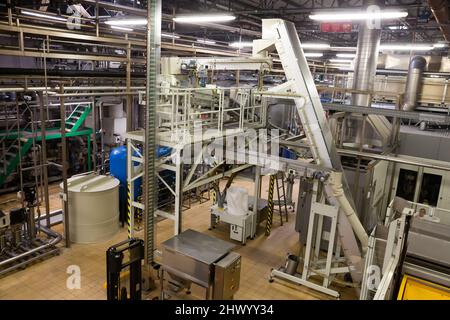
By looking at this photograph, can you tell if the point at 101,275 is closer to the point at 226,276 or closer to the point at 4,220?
the point at 4,220

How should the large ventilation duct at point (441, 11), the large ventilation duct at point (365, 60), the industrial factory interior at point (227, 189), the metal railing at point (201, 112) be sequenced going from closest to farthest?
the industrial factory interior at point (227, 189), the large ventilation duct at point (441, 11), the metal railing at point (201, 112), the large ventilation duct at point (365, 60)

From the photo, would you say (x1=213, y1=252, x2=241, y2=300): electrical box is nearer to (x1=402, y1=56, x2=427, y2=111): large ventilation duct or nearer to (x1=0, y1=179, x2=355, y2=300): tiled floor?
(x1=0, y1=179, x2=355, y2=300): tiled floor

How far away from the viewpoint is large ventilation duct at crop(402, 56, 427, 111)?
12102 mm

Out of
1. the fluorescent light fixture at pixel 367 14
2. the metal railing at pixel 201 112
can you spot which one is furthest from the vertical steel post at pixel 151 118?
the fluorescent light fixture at pixel 367 14

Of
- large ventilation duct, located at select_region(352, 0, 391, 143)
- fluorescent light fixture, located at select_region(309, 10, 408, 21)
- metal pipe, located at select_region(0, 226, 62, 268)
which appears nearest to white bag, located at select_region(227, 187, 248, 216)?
large ventilation duct, located at select_region(352, 0, 391, 143)

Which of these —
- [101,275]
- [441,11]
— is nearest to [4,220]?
[101,275]

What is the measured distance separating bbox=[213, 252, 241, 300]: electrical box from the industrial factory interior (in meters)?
0.03

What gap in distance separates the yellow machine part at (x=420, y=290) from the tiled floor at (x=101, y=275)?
8.59 ft

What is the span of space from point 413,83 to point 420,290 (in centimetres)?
958

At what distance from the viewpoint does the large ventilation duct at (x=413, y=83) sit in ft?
39.7

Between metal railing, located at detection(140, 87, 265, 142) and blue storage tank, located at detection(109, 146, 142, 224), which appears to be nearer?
metal railing, located at detection(140, 87, 265, 142)

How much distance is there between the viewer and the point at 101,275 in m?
7.41

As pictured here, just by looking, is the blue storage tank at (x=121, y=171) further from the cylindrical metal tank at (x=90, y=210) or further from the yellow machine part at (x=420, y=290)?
the yellow machine part at (x=420, y=290)

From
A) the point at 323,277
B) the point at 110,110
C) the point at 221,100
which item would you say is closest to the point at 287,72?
the point at 221,100
